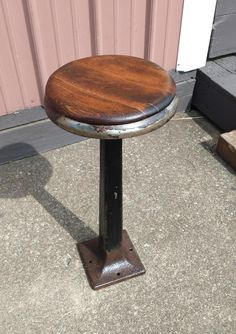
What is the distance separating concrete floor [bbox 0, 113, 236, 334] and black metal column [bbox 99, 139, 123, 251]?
339mm

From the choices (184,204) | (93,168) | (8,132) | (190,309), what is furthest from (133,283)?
(8,132)

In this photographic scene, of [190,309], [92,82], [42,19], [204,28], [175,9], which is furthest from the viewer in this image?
[204,28]

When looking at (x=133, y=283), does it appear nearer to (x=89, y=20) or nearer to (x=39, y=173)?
(x=39, y=173)

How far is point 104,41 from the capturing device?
3090 mm

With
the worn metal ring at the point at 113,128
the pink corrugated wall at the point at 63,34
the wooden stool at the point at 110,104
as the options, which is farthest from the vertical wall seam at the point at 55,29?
the worn metal ring at the point at 113,128

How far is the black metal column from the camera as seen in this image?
5.94 feet

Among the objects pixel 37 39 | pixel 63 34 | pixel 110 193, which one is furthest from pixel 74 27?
pixel 110 193

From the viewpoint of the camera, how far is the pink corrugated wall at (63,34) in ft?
8.94

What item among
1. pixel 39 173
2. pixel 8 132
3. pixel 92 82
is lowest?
pixel 39 173

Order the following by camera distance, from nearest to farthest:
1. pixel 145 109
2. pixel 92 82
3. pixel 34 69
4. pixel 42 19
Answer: pixel 145 109
pixel 92 82
pixel 42 19
pixel 34 69

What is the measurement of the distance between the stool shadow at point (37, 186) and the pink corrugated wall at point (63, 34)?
456 millimetres

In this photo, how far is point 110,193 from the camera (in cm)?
198

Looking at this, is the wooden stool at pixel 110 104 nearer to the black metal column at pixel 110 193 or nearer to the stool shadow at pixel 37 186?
the black metal column at pixel 110 193

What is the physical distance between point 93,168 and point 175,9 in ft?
4.96
